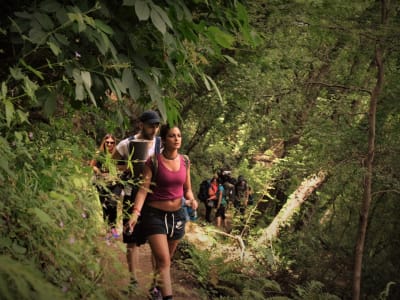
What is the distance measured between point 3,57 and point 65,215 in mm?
1235

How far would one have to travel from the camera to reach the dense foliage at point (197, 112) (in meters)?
2.64

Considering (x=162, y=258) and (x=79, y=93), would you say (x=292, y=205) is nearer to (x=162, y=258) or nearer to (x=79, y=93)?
(x=162, y=258)

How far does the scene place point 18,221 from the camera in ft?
8.34

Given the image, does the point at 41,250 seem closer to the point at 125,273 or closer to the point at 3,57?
the point at 125,273

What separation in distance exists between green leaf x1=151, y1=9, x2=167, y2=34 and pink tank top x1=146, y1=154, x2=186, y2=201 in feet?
8.05

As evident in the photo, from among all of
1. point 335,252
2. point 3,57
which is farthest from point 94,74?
point 335,252

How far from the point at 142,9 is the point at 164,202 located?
272 cm

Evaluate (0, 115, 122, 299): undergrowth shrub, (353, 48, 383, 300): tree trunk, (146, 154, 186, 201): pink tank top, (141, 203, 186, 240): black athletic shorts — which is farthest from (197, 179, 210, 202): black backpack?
(0, 115, 122, 299): undergrowth shrub

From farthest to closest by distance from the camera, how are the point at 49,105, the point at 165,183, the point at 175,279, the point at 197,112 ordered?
the point at 197,112 < the point at 175,279 < the point at 165,183 < the point at 49,105

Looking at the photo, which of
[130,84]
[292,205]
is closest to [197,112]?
[292,205]

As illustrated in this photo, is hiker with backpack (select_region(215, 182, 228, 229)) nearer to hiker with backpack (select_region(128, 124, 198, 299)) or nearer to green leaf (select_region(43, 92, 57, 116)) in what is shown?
hiker with backpack (select_region(128, 124, 198, 299))

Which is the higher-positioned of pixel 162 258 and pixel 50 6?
pixel 50 6

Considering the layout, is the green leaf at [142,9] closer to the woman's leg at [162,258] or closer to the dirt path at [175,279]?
the woman's leg at [162,258]

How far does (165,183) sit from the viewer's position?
16.1 feet
